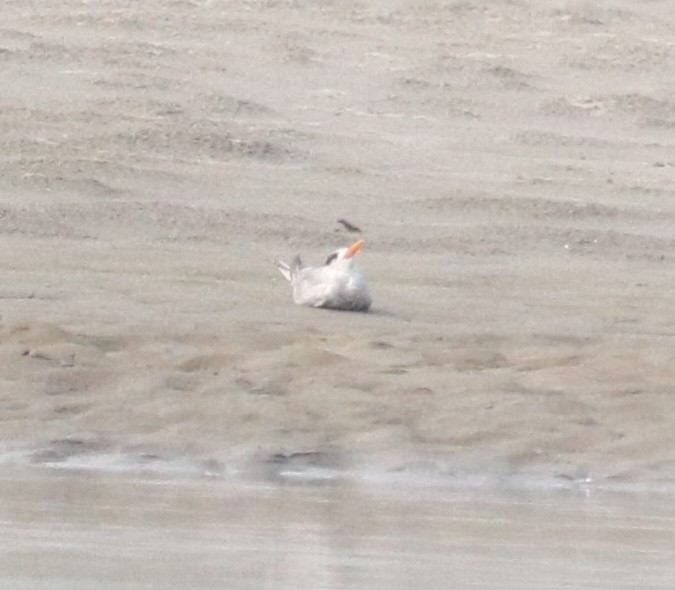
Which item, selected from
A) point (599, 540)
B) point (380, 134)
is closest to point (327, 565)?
point (599, 540)

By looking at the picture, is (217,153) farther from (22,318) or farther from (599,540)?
(599,540)

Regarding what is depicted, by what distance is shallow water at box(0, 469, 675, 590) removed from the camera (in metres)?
6.82

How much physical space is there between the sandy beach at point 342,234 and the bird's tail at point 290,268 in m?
0.11

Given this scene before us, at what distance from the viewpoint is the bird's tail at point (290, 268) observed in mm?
12930

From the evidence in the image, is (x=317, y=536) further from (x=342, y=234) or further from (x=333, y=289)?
(x=342, y=234)

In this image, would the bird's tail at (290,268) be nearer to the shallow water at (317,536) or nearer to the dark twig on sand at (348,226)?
the dark twig on sand at (348,226)

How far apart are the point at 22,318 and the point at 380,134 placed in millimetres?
7117

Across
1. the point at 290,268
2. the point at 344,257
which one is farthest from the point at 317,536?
the point at 290,268

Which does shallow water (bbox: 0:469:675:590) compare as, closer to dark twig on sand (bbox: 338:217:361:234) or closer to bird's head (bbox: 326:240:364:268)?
bird's head (bbox: 326:240:364:268)

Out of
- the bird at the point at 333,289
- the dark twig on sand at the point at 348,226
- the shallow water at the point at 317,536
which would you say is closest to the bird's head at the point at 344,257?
the bird at the point at 333,289

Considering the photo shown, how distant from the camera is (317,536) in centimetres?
759

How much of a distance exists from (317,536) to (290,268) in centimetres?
569

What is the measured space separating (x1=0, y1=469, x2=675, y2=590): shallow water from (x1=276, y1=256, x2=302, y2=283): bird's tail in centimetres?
409

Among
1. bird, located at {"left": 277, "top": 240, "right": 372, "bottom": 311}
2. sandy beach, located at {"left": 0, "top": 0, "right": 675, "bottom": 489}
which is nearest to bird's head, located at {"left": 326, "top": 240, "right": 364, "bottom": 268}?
bird, located at {"left": 277, "top": 240, "right": 372, "bottom": 311}
